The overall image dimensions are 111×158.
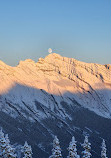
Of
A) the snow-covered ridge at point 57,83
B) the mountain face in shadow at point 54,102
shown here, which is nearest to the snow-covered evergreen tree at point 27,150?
the mountain face in shadow at point 54,102

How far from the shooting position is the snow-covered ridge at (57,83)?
11081 cm

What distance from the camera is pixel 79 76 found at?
141 meters

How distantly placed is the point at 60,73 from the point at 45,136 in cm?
5361

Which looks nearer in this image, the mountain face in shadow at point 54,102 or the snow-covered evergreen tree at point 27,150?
the snow-covered evergreen tree at point 27,150

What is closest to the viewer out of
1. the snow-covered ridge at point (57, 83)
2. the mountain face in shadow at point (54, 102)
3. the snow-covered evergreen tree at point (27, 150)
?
the snow-covered evergreen tree at point (27, 150)

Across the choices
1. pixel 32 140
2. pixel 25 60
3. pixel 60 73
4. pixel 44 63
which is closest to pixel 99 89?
pixel 60 73

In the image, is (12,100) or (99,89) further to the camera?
(99,89)

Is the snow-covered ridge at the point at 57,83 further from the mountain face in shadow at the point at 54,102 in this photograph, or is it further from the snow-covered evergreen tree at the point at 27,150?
the snow-covered evergreen tree at the point at 27,150

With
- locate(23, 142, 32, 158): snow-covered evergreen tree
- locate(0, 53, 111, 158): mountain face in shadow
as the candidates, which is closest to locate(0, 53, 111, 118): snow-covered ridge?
locate(0, 53, 111, 158): mountain face in shadow

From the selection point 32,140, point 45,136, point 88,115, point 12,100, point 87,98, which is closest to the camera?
point 32,140

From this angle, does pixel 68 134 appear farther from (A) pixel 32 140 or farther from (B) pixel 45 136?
(A) pixel 32 140

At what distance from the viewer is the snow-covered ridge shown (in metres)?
111

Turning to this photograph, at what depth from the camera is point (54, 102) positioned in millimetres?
115375

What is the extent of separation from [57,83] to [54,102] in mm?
17548
